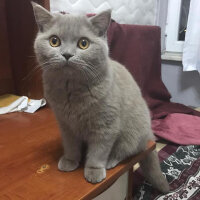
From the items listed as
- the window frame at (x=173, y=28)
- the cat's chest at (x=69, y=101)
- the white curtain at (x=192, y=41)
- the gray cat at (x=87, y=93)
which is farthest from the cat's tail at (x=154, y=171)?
the window frame at (x=173, y=28)

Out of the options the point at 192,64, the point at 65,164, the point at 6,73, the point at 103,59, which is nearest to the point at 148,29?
the point at 192,64

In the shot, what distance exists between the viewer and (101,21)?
29.0 inches

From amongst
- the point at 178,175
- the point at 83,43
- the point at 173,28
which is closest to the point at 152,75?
the point at 173,28

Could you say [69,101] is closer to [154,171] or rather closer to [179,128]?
[154,171]

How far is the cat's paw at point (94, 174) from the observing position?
760 mm

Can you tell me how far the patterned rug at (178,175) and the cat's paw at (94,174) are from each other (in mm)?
454

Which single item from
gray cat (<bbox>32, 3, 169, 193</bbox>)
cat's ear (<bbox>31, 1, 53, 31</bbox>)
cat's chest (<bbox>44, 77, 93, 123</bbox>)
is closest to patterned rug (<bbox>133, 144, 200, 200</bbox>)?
gray cat (<bbox>32, 3, 169, 193</bbox>)

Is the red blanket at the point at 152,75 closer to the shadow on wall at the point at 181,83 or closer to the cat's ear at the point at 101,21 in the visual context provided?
the shadow on wall at the point at 181,83

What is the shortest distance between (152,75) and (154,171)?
97 cm

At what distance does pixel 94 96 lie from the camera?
0.76m

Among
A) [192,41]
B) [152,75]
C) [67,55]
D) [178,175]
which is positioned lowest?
[178,175]

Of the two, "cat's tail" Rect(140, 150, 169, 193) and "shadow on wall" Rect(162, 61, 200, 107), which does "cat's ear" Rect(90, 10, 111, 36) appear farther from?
"shadow on wall" Rect(162, 61, 200, 107)

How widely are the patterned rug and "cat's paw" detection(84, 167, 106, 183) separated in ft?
1.49

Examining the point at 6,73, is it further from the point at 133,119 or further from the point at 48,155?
the point at 133,119
